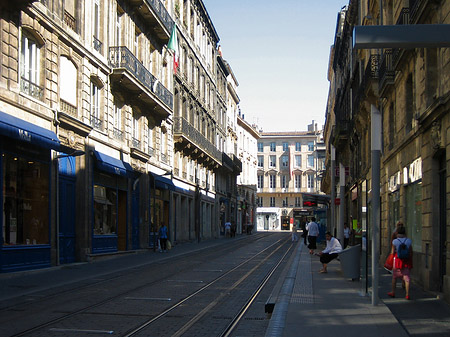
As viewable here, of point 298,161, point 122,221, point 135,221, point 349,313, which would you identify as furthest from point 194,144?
point 298,161

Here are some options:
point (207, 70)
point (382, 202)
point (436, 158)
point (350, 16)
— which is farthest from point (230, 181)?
point (436, 158)

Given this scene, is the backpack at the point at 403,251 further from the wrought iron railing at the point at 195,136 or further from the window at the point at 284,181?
the window at the point at 284,181

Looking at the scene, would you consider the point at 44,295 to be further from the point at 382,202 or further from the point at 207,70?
the point at 207,70

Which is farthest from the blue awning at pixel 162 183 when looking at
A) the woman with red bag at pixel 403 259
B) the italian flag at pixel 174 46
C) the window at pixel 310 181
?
the window at pixel 310 181

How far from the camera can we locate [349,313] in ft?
33.0

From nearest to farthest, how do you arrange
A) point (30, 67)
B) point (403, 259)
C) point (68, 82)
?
1. point (403, 259)
2. point (30, 67)
3. point (68, 82)

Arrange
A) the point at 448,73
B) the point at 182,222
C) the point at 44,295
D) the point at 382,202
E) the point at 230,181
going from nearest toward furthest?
1. the point at 448,73
2. the point at 44,295
3. the point at 382,202
4. the point at 182,222
5. the point at 230,181

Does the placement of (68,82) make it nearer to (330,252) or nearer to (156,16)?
(156,16)

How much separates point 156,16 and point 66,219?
46.5 feet

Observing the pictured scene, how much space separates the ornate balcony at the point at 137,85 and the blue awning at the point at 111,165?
3.39m

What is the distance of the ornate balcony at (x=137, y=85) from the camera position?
27.5 meters

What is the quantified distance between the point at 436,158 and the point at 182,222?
101 feet

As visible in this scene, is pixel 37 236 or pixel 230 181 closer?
pixel 37 236

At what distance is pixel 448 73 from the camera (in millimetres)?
12508
